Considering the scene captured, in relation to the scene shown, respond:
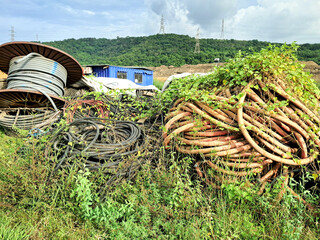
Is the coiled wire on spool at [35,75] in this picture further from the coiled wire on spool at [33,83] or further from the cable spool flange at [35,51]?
the cable spool flange at [35,51]

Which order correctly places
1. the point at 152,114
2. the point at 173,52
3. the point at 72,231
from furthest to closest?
the point at 173,52 < the point at 152,114 < the point at 72,231

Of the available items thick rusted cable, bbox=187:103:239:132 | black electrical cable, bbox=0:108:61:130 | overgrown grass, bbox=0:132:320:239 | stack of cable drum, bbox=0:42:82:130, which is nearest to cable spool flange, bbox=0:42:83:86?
stack of cable drum, bbox=0:42:82:130

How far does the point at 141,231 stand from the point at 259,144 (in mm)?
1866

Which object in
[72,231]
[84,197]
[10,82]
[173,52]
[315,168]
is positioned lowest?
[72,231]

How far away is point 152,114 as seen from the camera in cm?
427

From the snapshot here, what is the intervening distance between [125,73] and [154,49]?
68000 millimetres

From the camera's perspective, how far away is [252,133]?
9.15 ft

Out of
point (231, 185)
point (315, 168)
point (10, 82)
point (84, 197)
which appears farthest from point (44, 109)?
point (315, 168)

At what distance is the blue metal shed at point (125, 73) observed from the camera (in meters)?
25.1

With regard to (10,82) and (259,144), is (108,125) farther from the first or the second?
(10,82)

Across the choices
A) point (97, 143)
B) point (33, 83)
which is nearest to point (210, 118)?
point (97, 143)

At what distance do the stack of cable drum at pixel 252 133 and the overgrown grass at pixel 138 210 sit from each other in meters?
0.27

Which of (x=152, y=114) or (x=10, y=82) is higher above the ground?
(x=10, y=82)

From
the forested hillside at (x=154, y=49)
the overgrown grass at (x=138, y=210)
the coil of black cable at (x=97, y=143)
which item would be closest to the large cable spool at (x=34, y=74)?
the coil of black cable at (x=97, y=143)
